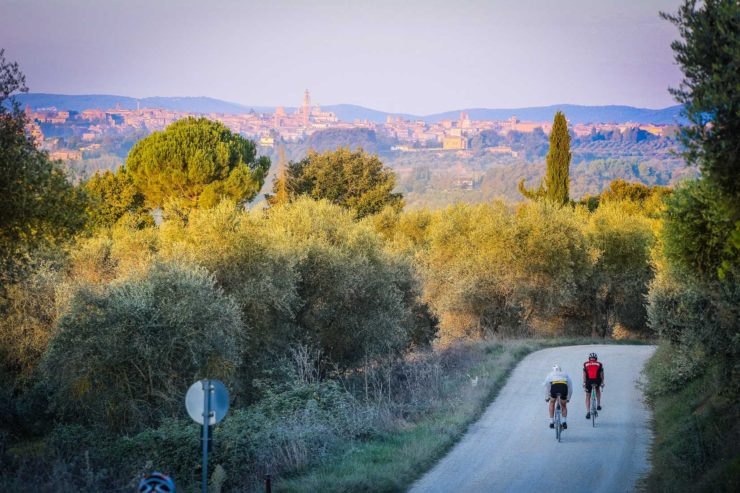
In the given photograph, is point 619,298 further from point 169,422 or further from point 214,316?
point 169,422

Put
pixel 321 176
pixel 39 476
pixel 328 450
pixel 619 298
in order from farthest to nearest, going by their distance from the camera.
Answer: pixel 321 176
pixel 619 298
pixel 328 450
pixel 39 476

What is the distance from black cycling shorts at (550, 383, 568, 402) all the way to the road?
3.45 ft

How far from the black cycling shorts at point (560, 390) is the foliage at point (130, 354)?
925 cm

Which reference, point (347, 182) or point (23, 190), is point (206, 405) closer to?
point (23, 190)

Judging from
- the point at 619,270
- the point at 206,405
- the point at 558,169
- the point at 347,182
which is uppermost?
the point at 558,169

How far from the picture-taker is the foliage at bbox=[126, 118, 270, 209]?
5372 cm

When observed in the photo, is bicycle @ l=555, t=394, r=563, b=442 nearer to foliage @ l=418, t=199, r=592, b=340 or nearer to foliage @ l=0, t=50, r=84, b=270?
foliage @ l=0, t=50, r=84, b=270

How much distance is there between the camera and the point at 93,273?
34.1 m

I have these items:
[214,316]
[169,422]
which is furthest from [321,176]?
[169,422]

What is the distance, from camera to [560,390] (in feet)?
61.3

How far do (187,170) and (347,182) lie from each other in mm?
22738

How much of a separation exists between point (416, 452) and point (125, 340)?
9.10m

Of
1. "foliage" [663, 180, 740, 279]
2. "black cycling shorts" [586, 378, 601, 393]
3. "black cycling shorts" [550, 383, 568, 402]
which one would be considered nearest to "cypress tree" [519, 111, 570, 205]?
"black cycling shorts" [586, 378, 601, 393]

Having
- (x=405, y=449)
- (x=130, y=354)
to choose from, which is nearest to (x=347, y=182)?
(x=130, y=354)
